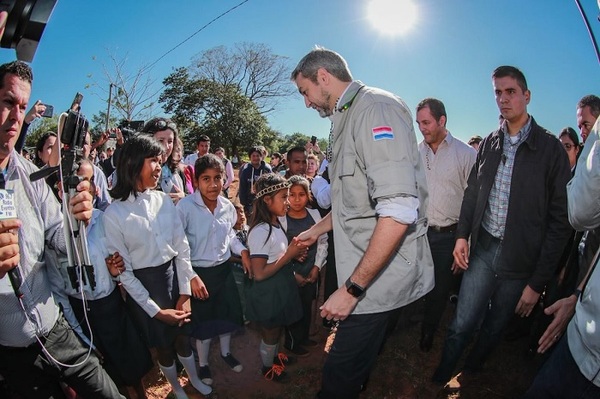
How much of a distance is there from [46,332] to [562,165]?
3307mm

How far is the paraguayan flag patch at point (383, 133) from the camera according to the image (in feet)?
5.23

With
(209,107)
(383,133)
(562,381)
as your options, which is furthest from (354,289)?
(209,107)

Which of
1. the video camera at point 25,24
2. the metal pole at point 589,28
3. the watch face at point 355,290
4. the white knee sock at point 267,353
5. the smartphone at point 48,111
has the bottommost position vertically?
the white knee sock at point 267,353

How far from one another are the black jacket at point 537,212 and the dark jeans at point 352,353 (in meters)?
1.33

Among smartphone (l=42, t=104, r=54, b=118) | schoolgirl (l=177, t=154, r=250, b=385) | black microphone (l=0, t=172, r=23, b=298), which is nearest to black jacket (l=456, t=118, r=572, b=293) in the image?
schoolgirl (l=177, t=154, r=250, b=385)

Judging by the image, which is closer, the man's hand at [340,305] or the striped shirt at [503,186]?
the man's hand at [340,305]

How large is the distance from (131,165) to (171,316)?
1.10 meters

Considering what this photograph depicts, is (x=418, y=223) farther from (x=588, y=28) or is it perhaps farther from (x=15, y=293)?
(x=15, y=293)

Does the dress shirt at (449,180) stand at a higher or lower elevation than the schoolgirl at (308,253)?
higher

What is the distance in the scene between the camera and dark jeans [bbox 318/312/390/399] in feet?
5.83

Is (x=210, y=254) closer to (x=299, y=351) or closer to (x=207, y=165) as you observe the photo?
(x=207, y=165)

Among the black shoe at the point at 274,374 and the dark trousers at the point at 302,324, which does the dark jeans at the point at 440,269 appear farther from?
the black shoe at the point at 274,374

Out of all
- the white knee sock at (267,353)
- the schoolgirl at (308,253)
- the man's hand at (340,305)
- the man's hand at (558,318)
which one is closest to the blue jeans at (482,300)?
the man's hand at (558,318)

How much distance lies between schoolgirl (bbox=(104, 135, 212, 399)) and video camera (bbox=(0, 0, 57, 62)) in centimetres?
110
